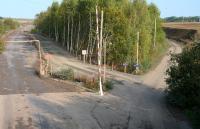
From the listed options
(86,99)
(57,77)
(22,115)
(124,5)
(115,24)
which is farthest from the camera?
(124,5)

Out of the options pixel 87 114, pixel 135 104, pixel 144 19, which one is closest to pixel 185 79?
pixel 135 104

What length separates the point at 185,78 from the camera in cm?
2600

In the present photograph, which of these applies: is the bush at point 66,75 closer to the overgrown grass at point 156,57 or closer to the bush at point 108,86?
the bush at point 108,86

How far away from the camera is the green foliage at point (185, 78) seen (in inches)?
975

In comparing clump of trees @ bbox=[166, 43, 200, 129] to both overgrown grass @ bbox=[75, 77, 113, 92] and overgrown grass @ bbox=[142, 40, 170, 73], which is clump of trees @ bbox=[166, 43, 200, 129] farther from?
overgrown grass @ bbox=[142, 40, 170, 73]

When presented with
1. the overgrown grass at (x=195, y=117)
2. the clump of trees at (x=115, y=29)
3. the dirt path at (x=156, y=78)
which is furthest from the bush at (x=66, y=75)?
the overgrown grass at (x=195, y=117)

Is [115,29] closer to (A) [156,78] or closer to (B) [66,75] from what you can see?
(A) [156,78]

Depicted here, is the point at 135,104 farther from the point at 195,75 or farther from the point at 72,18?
the point at 72,18

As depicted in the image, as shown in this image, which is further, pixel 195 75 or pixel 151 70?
pixel 151 70

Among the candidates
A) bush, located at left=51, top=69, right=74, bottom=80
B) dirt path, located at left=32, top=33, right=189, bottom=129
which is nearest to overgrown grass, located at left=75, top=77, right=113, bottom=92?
dirt path, located at left=32, top=33, right=189, bottom=129

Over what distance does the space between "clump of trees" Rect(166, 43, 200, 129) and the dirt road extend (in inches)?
38.4

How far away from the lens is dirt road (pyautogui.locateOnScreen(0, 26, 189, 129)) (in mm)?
22775

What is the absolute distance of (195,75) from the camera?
24.2 m

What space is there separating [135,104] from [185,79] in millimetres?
3367
